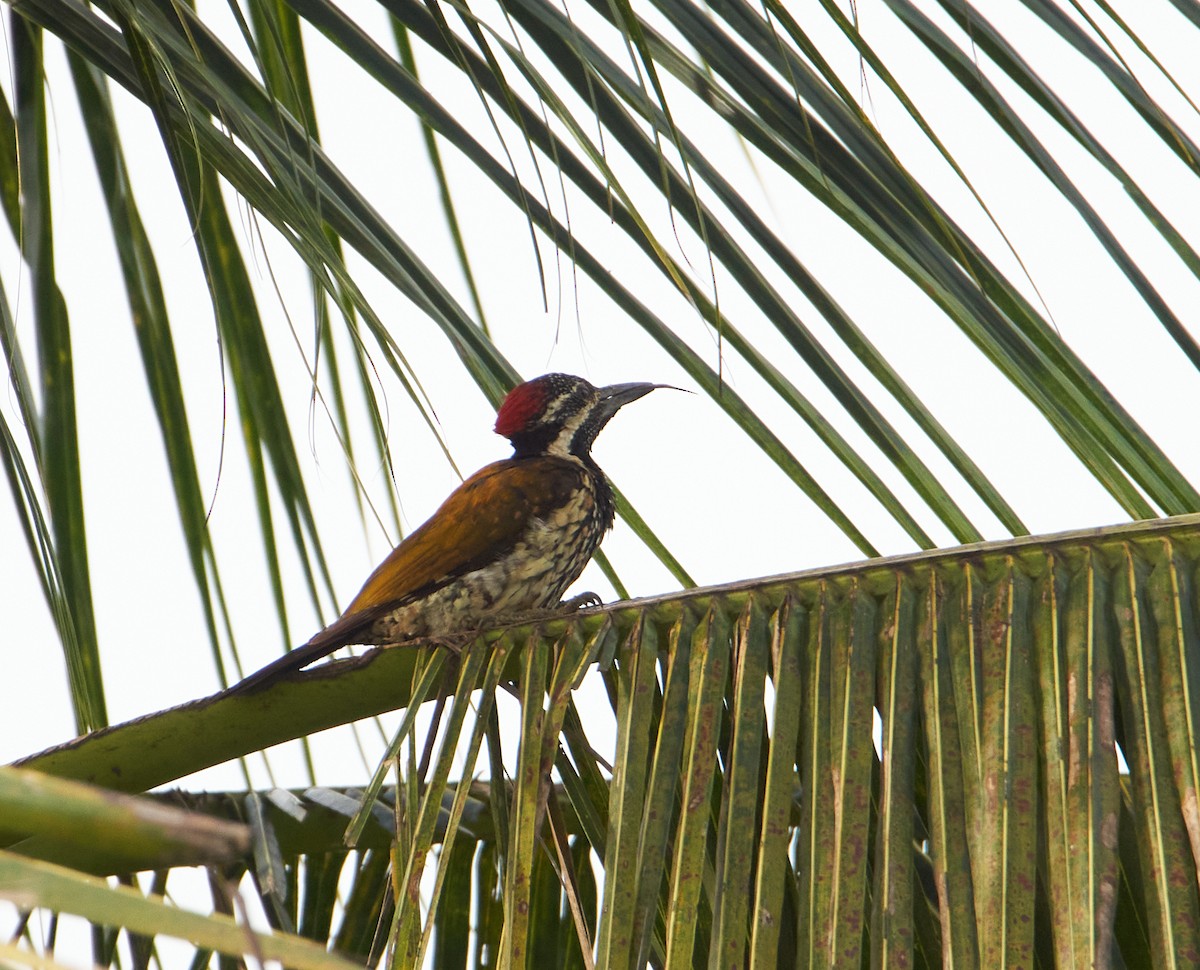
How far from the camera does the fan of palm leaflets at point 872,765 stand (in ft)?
4.98

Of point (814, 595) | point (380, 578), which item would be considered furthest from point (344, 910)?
point (814, 595)

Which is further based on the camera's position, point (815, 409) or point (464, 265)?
point (464, 265)

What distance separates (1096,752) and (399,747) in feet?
3.00

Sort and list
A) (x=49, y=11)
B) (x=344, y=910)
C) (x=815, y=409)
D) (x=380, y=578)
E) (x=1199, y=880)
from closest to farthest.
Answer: (x=1199, y=880)
(x=49, y=11)
(x=815, y=409)
(x=344, y=910)
(x=380, y=578)

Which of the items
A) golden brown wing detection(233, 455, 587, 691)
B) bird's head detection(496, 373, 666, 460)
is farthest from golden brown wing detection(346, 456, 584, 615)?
bird's head detection(496, 373, 666, 460)

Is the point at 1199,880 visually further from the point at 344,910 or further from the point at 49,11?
the point at 49,11

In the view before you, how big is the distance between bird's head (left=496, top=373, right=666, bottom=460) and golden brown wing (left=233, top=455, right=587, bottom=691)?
64 cm

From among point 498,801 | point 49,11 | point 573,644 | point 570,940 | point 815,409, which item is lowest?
point 570,940

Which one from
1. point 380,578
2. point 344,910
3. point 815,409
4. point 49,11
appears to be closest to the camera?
point 49,11

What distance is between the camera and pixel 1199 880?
1.45 meters

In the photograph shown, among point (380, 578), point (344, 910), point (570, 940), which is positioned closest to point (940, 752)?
point (570, 940)

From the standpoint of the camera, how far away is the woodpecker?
11.1 ft

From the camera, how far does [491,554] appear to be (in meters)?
3.51

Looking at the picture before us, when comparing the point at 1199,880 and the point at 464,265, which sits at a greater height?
the point at 464,265
